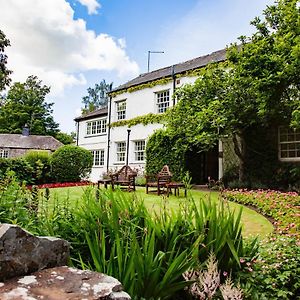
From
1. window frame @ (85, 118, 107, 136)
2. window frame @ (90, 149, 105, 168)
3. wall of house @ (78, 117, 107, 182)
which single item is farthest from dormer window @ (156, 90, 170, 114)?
window frame @ (90, 149, 105, 168)

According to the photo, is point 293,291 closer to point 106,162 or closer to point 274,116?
A: point 274,116

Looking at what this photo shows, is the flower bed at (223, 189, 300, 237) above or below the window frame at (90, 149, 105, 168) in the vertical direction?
below

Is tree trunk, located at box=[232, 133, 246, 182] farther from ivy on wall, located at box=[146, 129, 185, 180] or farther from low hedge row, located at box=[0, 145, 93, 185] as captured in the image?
low hedge row, located at box=[0, 145, 93, 185]

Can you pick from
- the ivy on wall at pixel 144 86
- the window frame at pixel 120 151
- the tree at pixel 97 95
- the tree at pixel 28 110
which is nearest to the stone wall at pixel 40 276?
Answer: the ivy on wall at pixel 144 86

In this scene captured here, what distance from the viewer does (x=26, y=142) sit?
39.2 m

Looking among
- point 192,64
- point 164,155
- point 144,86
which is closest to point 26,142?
point 144,86

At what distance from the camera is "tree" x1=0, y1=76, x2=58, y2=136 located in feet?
148

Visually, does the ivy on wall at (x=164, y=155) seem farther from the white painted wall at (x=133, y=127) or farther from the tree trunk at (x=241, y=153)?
the tree trunk at (x=241, y=153)

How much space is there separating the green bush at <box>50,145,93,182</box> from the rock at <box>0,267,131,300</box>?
17.3 metres

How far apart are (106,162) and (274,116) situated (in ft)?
45.6

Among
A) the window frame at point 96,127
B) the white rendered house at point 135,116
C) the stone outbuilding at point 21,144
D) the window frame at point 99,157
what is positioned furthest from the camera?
the stone outbuilding at point 21,144

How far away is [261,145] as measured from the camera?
51.0ft

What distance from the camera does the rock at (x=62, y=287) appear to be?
180 cm

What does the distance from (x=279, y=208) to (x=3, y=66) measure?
19159 mm
